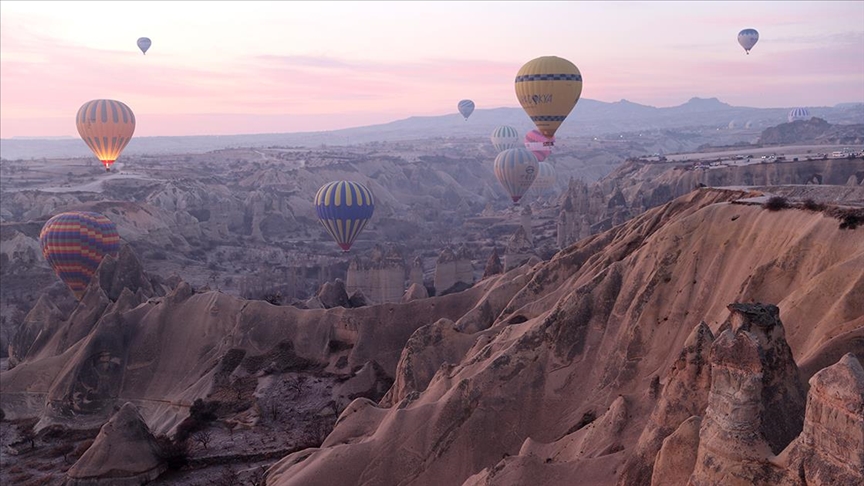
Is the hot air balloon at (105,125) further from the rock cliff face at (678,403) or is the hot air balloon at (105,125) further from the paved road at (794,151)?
the rock cliff face at (678,403)

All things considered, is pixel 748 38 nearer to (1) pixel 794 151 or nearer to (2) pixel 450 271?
(1) pixel 794 151

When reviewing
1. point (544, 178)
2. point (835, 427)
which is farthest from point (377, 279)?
point (544, 178)

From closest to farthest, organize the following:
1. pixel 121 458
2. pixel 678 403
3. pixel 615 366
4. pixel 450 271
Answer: pixel 678 403
pixel 615 366
pixel 121 458
pixel 450 271

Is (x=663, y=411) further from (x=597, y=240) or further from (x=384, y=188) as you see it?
(x=384, y=188)

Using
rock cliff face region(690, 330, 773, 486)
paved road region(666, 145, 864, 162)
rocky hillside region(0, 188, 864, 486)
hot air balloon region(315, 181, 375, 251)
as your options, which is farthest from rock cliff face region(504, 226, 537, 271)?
paved road region(666, 145, 864, 162)

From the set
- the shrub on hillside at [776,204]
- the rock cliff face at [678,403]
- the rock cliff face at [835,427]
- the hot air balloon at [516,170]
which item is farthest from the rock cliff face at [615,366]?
the hot air balloon at [516,170]

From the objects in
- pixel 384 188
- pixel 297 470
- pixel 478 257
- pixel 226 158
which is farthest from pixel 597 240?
pixel 226 158
